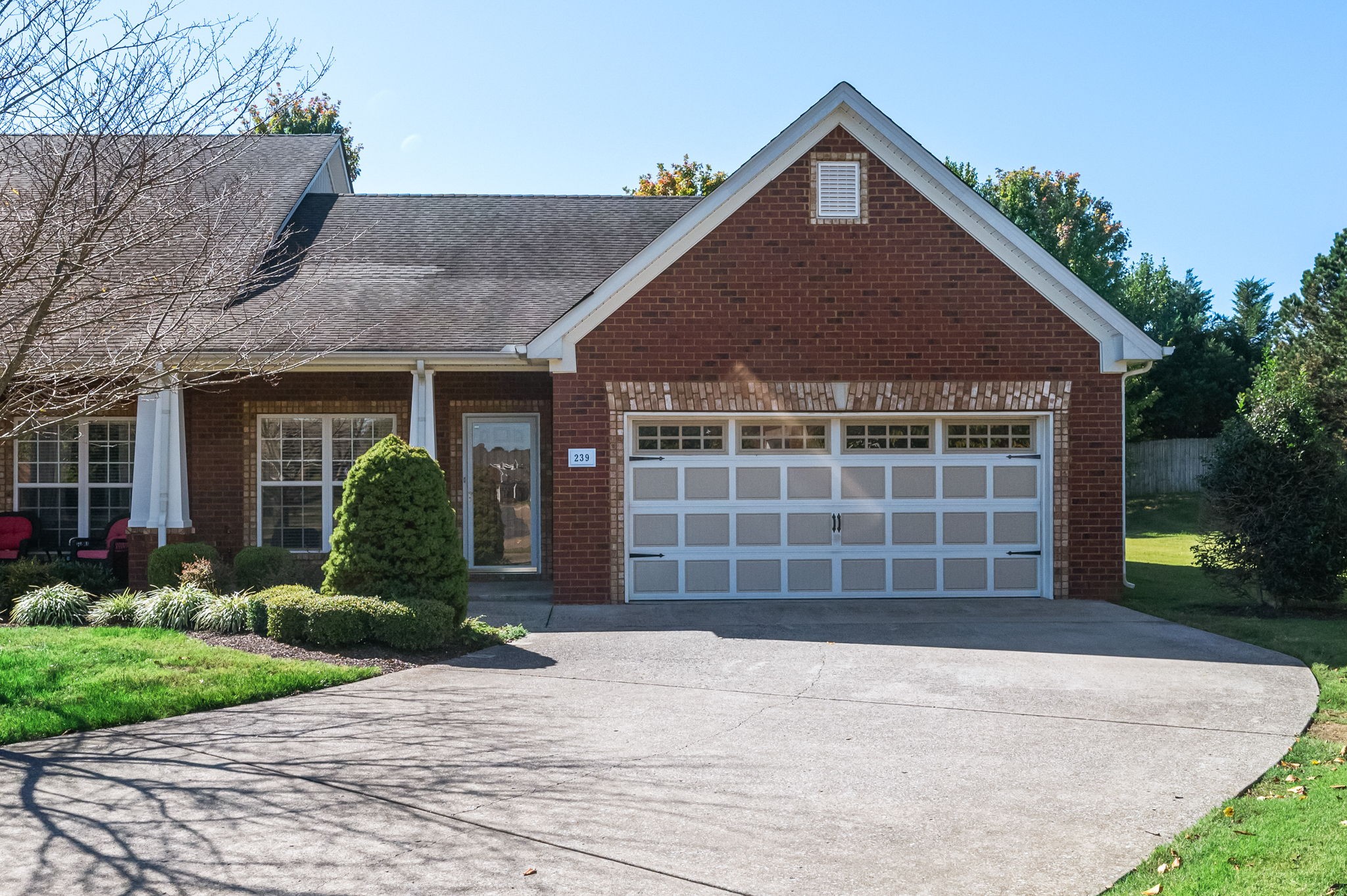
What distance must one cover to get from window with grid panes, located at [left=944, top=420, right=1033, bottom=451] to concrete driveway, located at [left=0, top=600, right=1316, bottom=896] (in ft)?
12.8

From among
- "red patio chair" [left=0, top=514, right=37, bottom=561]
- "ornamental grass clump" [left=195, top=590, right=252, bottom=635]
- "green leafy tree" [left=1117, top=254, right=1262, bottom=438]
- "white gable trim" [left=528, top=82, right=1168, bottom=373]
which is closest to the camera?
"ornamental grass clump" [left=195, top=590, right=252, bottom=635]

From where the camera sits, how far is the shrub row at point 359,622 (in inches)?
392

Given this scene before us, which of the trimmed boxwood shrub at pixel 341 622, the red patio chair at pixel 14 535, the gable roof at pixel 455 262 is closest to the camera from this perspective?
the trimmed boxwood shrub at pixel 341 622

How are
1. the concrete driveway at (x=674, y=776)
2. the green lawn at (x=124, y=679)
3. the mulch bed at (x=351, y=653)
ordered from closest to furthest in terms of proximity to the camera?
the concrete driveway at (x=674, y=776)
the green lawn at (x=124, y=679)
the mulch bed at (x=351, y=653)

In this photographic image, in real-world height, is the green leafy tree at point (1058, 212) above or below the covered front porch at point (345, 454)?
above

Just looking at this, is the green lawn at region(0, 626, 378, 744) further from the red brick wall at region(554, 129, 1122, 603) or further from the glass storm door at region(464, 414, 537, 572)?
the glass storm door at region(464, 414, 537, 572)

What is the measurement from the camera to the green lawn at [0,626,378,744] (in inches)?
301

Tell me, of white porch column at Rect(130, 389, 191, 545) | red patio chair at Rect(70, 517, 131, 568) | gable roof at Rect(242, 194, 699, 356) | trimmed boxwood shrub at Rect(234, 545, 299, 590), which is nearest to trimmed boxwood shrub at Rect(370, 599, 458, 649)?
trimmed boxwood shrub at Rect(234, 545, 299, 590)

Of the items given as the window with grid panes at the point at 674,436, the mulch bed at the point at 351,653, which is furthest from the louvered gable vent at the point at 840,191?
the mulch bed at the point at 351,653

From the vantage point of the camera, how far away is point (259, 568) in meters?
13.0

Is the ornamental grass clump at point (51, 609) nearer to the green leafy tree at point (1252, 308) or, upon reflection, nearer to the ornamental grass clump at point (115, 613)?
the ornamental grass clump at point (115, 613)

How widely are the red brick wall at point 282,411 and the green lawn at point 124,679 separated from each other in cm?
471

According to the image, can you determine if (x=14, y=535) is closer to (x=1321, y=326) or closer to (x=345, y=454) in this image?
(x=345, y=454)

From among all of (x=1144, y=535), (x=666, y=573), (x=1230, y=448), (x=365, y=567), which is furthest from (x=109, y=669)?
(x=1144, y=535)
